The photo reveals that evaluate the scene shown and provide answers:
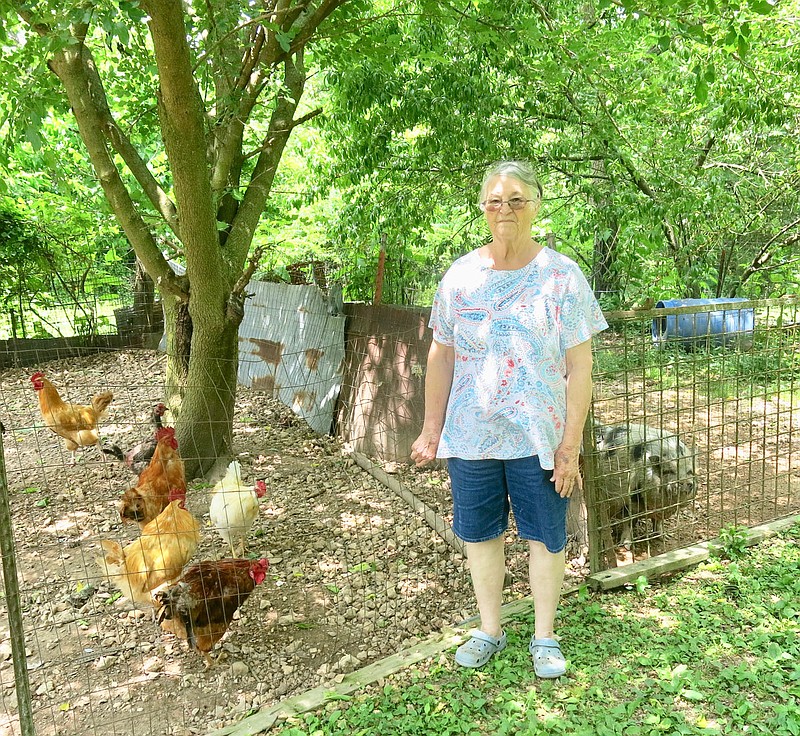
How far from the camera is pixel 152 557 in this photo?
3162mm

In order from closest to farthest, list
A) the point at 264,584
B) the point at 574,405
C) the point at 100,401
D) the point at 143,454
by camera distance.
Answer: the point at 574,405 → the point at 264,584 → the point at 143,454 → the point at 100,401

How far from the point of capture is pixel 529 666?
9.21 feet

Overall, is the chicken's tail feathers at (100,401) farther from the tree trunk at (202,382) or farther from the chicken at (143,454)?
the chicken at (143,454)

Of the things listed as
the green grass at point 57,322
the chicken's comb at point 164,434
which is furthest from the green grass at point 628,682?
the green grass at point 57,322

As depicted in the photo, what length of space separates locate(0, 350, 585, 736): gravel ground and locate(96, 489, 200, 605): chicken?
0.46 ft

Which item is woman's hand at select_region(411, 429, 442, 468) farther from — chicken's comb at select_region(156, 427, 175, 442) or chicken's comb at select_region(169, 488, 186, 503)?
chicken's comb at select_region(156, 427, 175, 442)

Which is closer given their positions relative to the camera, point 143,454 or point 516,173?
point 516,173

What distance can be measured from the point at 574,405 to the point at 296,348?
4.99m

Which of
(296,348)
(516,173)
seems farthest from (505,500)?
(296,348)

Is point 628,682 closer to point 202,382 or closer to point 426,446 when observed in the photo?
point 426,446

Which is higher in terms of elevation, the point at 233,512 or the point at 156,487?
the point at 156,487

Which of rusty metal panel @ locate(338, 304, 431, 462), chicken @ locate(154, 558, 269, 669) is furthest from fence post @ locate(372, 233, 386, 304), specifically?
chicken @ locate(154, 558, 269, 669)

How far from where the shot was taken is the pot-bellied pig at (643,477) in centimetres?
369

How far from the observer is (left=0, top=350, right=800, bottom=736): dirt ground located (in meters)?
2.87
